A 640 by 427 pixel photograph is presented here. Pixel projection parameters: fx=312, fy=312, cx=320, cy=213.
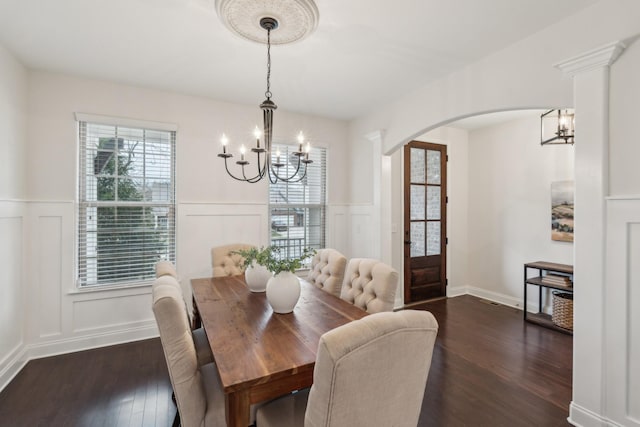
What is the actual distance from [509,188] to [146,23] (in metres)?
4.75

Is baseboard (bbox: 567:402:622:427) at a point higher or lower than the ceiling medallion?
lower

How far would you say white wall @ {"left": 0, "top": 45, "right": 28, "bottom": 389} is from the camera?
2479 millimetres

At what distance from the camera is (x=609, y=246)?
189 centimetres

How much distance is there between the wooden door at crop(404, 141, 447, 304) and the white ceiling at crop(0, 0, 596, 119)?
1569 mm

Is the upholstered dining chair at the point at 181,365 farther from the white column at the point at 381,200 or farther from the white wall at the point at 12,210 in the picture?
the white column at the point at 381,200

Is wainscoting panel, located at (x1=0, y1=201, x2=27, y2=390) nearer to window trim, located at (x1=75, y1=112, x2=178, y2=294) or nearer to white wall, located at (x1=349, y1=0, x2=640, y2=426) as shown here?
window trim, located at (x1=75, y1=112, x2=178, y2=294)

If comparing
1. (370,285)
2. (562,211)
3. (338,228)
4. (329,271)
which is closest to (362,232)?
(338,228)

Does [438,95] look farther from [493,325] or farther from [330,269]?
[493,325]

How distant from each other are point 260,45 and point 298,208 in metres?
2.24

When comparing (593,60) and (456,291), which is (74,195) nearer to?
(593,60)

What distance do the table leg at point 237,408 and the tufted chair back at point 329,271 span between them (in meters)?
1.40

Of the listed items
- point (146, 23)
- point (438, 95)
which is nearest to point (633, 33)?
point (438, 95)

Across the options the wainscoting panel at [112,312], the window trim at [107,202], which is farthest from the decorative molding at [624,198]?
the wainscoting panel at [112,312]

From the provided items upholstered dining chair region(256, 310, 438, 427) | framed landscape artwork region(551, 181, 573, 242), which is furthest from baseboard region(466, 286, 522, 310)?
upholstered dining chair region(256, 310, 438, 427)
